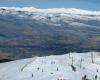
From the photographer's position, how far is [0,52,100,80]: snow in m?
51.6

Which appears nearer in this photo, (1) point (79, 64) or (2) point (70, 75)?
(2) point (70, 75)

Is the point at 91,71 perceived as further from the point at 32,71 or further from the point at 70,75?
the point at 32,71

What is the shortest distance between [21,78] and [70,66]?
7689mm

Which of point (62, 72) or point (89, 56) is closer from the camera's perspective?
point (62, 72)

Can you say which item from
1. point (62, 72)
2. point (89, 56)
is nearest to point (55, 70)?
point (62, 72)

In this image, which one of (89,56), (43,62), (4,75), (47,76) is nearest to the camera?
(47,76)

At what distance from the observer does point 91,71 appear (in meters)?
54.3

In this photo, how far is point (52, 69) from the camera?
54.6 metres

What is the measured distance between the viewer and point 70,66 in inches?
2208

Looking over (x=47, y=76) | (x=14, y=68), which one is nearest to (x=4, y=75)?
(x=14, y=68)

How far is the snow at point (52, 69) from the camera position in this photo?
2032 inches

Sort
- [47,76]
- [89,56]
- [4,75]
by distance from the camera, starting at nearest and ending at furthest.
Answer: [47,76] → [4,75] → [89,56]

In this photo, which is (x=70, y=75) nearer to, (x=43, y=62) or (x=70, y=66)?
(x=70, y=66)

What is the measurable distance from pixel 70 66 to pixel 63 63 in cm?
221
